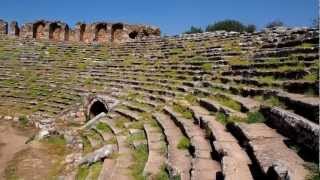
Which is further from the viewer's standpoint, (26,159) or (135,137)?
(26,159)

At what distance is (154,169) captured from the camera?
614 cm

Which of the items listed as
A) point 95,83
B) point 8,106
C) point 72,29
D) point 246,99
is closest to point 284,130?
point 246,99

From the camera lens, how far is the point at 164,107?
1062cm

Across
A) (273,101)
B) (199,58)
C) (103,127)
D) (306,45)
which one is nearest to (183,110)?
(103,127)

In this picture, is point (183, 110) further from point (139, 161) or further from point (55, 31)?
point (55, 31)

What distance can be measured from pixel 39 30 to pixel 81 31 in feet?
7.70

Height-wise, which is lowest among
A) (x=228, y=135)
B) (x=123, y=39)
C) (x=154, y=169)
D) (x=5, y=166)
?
(x=5, y=166)

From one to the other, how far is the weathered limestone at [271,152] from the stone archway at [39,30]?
19814 mm

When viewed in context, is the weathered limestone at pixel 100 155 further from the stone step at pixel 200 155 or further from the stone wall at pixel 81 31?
the stone wall at pixel 81 31

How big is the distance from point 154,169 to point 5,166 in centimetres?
456

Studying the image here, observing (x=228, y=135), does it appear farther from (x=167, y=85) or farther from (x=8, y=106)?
A: (x=8, y=106)

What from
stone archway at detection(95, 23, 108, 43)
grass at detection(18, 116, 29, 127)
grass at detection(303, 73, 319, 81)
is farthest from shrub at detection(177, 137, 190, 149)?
stone archway at detection(95, 23, 108, 43)

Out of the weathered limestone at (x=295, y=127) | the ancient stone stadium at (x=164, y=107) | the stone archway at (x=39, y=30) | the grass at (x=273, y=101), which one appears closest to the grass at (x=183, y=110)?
the ancient stone stadium at (x=164, y=107)

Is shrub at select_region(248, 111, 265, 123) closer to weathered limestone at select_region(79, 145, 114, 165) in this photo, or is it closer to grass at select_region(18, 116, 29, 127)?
weathered limestone at select_region(79, 145, 114, 165)
